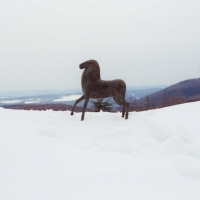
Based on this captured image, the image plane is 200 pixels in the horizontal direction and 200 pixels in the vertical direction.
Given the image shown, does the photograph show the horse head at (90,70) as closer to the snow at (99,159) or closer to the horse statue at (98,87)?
the horse statue at (98,87)

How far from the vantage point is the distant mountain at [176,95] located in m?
14.2

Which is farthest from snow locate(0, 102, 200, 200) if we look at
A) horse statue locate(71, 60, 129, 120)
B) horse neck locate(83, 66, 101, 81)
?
horse neck locate(83, 66, 101, 81)

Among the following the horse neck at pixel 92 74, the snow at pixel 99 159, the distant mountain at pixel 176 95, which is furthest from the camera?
the distant mountain at pixel 176 95

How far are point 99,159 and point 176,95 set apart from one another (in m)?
12.8

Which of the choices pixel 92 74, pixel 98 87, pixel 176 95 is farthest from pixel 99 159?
pixel 176 95

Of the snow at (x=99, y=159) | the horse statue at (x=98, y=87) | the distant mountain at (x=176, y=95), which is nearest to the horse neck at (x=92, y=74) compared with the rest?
the horse statue at (x=98, y=87)

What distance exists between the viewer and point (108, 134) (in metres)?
4.59

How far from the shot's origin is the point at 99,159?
10.9ft

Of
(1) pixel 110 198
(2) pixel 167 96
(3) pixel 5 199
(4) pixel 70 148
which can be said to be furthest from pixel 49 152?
(2) pixel 167 96

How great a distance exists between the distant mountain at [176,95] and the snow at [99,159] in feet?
29.7

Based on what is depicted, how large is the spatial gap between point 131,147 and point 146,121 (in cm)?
162

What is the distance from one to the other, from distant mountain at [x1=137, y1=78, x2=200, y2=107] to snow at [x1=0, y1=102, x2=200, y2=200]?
29.7 feet

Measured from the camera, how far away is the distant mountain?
1424 centimetres

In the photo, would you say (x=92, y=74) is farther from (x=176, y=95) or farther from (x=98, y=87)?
(x=176, y=95)
